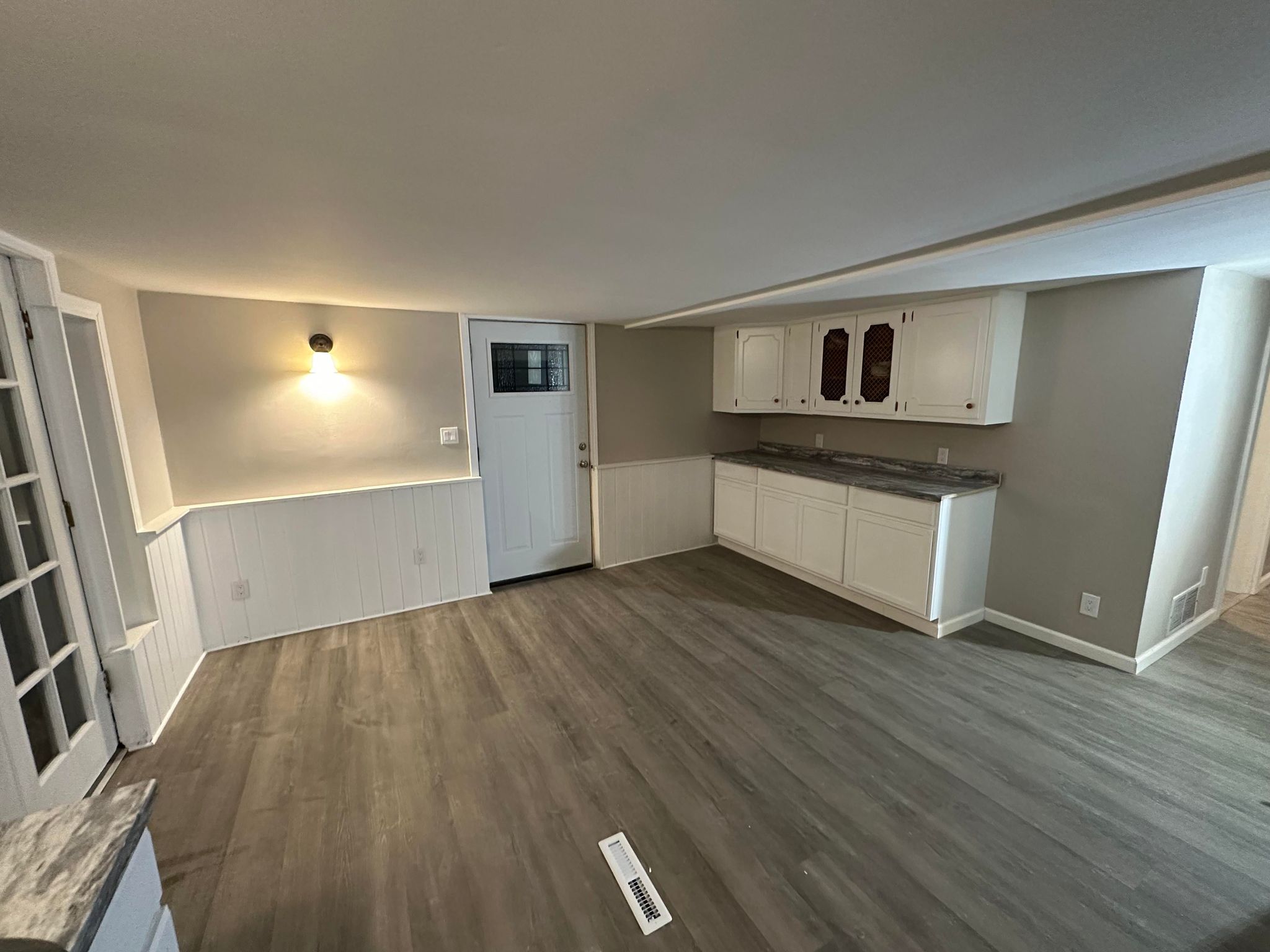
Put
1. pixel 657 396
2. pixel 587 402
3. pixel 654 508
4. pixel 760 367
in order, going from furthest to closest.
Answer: pixel 654 508
pixel 657 396
pixel 760 367
pixel 587 402

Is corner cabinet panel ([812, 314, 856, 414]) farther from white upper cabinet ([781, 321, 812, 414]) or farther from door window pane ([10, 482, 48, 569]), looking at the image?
door window pane ([10, 482, 48, 569])

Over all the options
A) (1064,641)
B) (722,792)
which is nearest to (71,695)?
(722,792)

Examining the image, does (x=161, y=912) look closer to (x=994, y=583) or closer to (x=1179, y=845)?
(x=1179, y=845)

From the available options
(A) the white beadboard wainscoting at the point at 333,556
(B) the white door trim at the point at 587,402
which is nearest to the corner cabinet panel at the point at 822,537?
(B) the white door trim at the point at 587,402

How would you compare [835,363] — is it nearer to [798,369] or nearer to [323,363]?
[798,369]

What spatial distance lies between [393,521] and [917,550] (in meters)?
3.48

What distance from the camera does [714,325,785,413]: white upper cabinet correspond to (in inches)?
170

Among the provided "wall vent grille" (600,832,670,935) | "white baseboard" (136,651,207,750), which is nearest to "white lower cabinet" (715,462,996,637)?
"wall vent grille" (600,832,670,935)

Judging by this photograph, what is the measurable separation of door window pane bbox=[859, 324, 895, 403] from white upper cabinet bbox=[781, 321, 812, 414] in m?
0.46

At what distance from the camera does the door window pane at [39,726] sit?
1747 millimetres

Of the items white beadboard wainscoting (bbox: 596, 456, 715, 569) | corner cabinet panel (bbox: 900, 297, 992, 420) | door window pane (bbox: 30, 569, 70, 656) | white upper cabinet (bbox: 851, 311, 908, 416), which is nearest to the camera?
door window pane (bbox: 30, 569, 70, 656)

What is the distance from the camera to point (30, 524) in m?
1.88

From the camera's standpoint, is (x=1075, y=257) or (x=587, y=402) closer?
(x=1075, y=257)

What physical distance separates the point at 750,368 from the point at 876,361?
1.13 m
